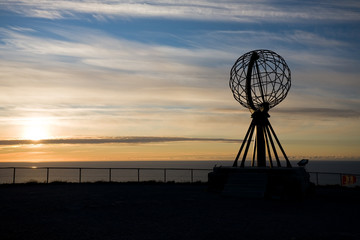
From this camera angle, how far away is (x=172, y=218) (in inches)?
567

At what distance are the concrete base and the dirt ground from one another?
143 cm

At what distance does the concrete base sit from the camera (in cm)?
2227

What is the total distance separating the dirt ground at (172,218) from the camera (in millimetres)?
11594

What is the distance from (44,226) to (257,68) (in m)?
20.4

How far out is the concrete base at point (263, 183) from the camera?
73.0 feet

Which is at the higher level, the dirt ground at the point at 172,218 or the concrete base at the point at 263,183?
the concrete base at the point at 263,183

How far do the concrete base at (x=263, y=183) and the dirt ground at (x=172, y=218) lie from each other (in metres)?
1.43

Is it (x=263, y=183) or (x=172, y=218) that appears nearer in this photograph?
(x=172, y=218)

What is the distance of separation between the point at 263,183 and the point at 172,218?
1035 cm

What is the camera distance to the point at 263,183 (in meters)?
23.0

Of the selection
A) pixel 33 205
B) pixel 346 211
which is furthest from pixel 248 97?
pixel 33 205

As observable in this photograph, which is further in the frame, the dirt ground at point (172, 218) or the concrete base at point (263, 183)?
the concrete base at point (263, 183)

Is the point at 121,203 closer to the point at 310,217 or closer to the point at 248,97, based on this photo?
the point at 310,217

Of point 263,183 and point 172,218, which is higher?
point 263,183
